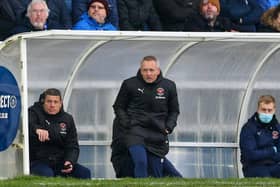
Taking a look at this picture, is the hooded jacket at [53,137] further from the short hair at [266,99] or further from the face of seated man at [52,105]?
the short hair at [266,99]

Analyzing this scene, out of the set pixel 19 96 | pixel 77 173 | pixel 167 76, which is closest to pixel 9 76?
pixel 19 96

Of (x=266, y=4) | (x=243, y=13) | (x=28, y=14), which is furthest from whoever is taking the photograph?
(x=266, y=4)

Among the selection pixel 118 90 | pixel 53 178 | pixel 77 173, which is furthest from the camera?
pixel 118 90

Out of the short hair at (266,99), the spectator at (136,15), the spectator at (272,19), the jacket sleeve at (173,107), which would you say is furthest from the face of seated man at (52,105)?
the spectator at (272,19)

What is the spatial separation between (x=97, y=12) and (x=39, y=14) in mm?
961

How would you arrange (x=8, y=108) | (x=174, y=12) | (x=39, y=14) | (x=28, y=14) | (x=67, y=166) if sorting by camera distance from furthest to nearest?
1. (x=174, y=12)
2. (x=28, y=14)
3. (x=39, y=14)
4. (x=67, y=166)
5. (x=8, y=108)

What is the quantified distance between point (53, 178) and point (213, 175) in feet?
10.6

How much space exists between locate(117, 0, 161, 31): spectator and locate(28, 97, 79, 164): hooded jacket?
2.92 m

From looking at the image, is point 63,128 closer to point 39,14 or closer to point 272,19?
point 39,14

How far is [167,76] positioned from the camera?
55.8ft

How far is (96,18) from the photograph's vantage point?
57.9ft

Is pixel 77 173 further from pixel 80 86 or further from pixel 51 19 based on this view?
pixel 51 19

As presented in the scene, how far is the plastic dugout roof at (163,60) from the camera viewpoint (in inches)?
619

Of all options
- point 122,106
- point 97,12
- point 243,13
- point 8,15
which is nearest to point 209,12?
point 243,13
